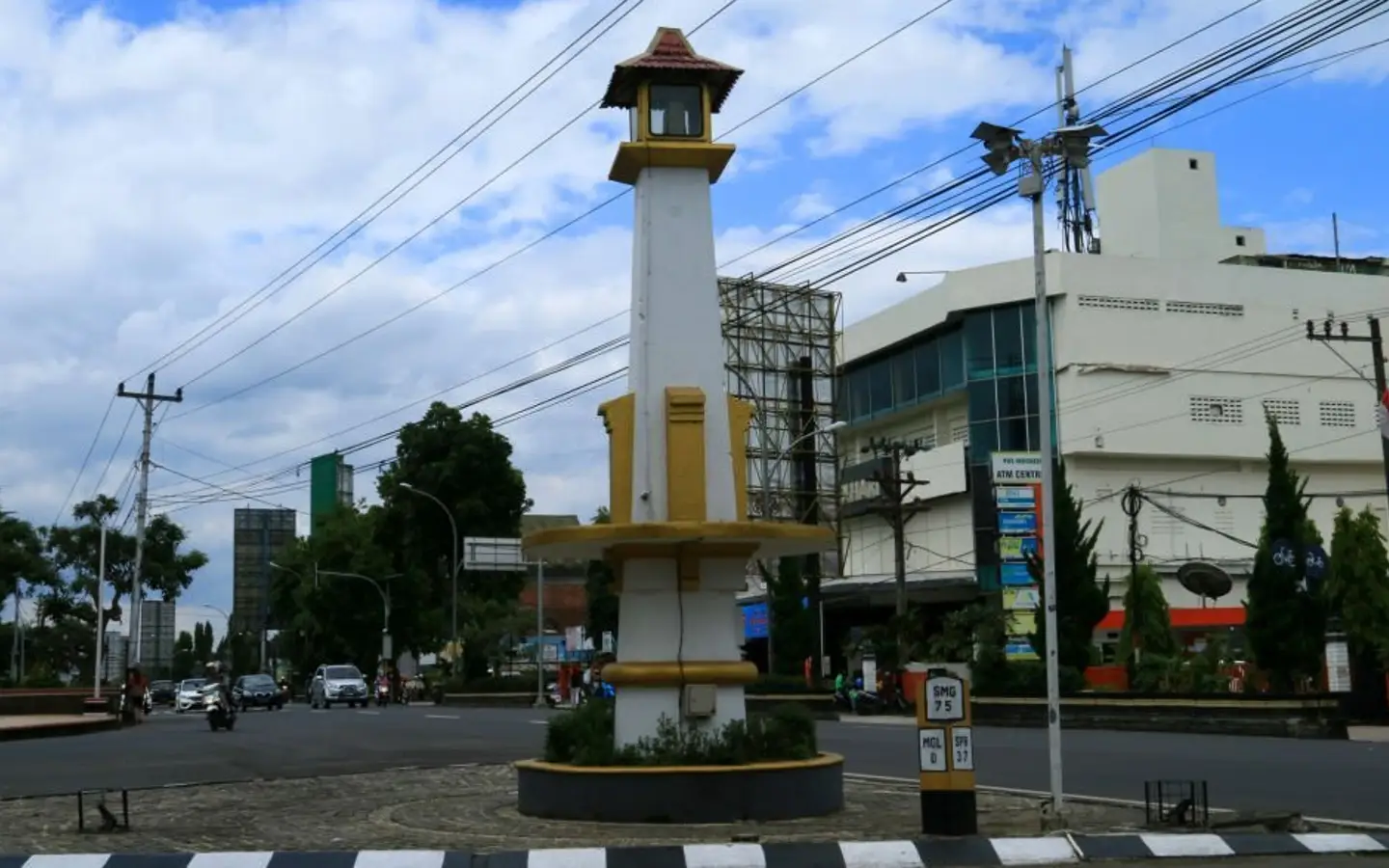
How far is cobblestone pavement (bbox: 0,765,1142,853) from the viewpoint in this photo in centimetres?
1260

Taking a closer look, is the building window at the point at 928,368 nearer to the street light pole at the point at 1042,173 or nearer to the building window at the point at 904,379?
the building window at the point at 904,379

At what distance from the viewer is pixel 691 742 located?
556 inches

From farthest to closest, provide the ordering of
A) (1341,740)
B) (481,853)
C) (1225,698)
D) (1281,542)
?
(1281,542) → (1225,698) → (1341,740) → (481,853)

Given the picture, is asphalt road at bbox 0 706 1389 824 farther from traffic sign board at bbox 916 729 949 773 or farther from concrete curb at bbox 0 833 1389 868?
traffic sign board at bbox 916 729 949 773

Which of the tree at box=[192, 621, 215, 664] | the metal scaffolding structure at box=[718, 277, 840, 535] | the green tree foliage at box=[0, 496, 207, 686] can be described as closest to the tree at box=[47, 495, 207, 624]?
the green tree foliage at box=[0, 496, 207, 686]

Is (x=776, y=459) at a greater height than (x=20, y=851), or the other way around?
(x=776, y=459)

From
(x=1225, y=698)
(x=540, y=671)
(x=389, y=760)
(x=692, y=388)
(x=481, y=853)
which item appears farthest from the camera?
(x=540, y=671)

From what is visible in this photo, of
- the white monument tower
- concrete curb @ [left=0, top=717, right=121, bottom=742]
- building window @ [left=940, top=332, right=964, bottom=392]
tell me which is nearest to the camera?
the white monument tower

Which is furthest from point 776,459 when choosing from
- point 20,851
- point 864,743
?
point 20,851

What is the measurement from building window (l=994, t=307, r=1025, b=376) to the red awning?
30.3 feet

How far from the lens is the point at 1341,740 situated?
2773cm

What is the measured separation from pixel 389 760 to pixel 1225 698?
17206 mm

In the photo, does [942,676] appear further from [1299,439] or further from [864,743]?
[1299,439]

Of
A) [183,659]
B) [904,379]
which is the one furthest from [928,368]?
[183,659]
